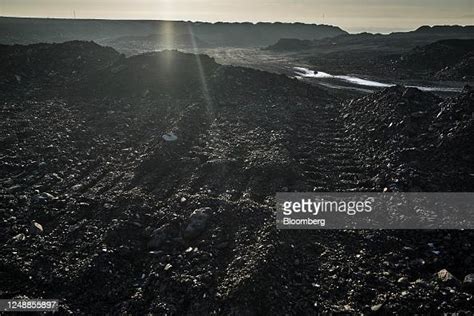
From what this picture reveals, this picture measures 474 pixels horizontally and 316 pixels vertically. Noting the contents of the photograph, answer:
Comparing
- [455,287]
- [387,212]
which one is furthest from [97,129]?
[455,287]

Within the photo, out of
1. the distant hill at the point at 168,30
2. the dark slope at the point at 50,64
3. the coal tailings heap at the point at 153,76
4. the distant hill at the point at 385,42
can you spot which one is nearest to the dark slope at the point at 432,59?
the coal tailings heap at the point at 153,76

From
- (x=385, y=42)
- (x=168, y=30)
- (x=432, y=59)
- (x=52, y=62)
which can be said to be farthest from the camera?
(x=168, y=30)

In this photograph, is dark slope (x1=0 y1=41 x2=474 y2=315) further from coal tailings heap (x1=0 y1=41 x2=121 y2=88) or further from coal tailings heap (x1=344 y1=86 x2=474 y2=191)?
coal tailings heap (x1=0 y1=41 x2=121 y2=88)

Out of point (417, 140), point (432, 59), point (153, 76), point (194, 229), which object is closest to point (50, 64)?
point (153, 76)

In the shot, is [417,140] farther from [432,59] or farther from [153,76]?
[432,59]

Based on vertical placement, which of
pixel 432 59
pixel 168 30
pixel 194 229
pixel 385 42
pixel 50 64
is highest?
pixel 168 30

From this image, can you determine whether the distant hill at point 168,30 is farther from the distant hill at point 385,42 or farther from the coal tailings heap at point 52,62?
the coal tailings heap at point 52,62
